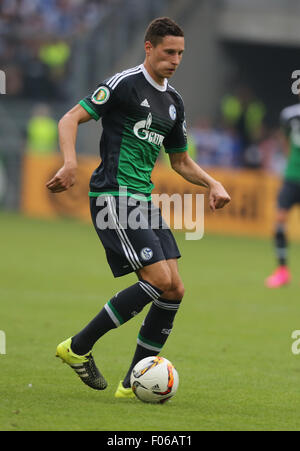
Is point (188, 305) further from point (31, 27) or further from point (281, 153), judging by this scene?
point (31, 27)

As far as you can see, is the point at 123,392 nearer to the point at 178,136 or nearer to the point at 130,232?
the point at 130,232

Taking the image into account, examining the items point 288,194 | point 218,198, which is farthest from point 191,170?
point 288,194

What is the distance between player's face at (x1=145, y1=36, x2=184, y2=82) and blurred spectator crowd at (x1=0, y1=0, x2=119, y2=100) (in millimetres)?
18835

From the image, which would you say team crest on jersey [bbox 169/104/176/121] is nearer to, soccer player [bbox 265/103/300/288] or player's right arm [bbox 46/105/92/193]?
player's right arm [bbox 46/105/92/193]

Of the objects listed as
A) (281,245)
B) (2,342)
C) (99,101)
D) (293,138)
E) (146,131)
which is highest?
(99,101)

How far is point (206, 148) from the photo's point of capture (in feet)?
74.4

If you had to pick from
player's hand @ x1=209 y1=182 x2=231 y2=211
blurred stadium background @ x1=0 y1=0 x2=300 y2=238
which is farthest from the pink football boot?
blurred stadium background @ x1=0 y1=0 x2=300 y2=238

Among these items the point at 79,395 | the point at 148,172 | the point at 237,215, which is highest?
the point at 148,172

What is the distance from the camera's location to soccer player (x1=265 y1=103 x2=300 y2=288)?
12.0 metres

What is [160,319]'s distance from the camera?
6074 mm

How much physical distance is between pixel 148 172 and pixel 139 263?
65cm

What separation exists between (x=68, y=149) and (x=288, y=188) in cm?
685

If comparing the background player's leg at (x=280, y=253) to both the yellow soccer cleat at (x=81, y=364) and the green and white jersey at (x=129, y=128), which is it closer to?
the green and white jersey at (x=129, y=128)
